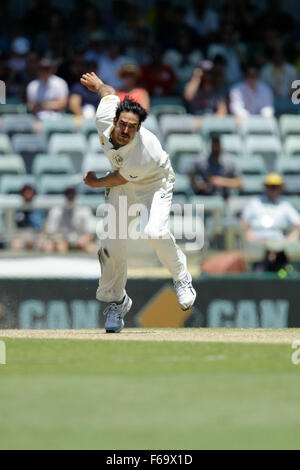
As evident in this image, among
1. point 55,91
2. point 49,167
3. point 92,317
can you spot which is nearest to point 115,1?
Result: point 55,91

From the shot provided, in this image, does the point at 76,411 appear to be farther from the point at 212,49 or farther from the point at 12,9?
the point at 12,9

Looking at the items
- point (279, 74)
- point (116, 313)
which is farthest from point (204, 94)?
point (116, 313)

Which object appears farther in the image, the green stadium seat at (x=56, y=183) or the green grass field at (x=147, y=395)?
the green stadium seat at (x=56, y=183)

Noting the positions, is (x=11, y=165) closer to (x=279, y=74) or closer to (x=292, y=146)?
(x=292, y=146)

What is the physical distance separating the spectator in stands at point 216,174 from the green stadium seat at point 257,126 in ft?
5.47

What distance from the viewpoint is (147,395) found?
614 centimetres

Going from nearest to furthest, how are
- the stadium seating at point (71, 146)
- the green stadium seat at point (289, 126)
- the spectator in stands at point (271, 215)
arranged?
the spectator in stands at point (271, 215), the stadium seating at point (71, 146), the green stadium seat at point (289, 126)

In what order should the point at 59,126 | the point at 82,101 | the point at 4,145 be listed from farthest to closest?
the point at 82,101, the point at 59,126, the point at 4,145

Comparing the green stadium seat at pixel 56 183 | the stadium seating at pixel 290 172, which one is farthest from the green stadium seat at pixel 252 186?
the green stadium seat at pixel 56 183

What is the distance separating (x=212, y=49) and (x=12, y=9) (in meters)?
3.52

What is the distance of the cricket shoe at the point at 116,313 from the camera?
8711mm

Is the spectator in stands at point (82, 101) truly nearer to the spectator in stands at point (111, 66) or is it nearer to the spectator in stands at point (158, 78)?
the spectator in stands at point (111, 66)

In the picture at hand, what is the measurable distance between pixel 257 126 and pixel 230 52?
1.73 m

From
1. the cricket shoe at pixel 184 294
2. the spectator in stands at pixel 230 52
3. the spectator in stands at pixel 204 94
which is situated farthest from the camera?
the spectator in stands at pixel 230 52
